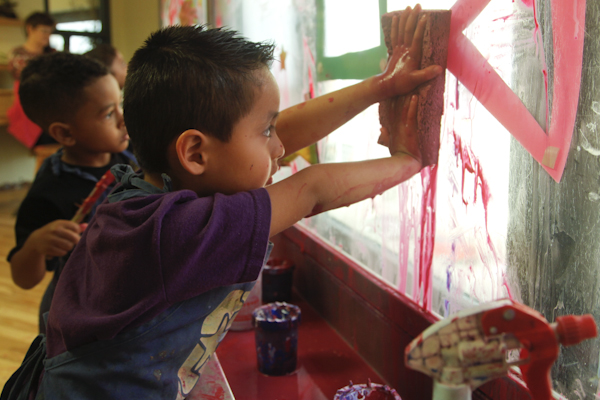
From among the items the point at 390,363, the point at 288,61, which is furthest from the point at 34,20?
the point at 390,363

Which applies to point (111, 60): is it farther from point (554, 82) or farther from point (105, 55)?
point (554, 82)

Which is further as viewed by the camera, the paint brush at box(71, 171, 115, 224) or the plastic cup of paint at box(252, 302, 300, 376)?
the paint brush at box(71, 171, 115, 224)

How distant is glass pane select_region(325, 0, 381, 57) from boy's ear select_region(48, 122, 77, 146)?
68cm

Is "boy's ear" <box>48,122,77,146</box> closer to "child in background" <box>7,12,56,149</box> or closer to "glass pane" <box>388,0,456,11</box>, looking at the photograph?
"glass pane" <box>388,0,456,11</box>

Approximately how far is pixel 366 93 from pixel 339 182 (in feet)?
0.62

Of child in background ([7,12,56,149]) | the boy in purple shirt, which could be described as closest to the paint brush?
the boy in purple shirt

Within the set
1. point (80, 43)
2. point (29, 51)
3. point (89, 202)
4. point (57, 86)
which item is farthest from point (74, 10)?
point (89, 202)

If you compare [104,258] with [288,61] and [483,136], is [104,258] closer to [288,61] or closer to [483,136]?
[483,136]

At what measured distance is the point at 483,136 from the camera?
680mm

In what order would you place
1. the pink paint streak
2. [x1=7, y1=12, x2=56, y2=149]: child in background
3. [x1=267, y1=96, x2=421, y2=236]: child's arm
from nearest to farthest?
the pink paint streak → [x1=267, y1=96, x2=421, y2=236]: child's arm → [x1=7, y1=12, x2=56, y2=149]: child in background

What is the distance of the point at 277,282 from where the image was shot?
1235 millimetres

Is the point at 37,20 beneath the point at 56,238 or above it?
above

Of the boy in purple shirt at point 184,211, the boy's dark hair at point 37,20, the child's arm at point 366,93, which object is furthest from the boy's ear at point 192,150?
the boy's dark hair at point 37,20

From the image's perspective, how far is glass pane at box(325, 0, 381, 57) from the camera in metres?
0.93
